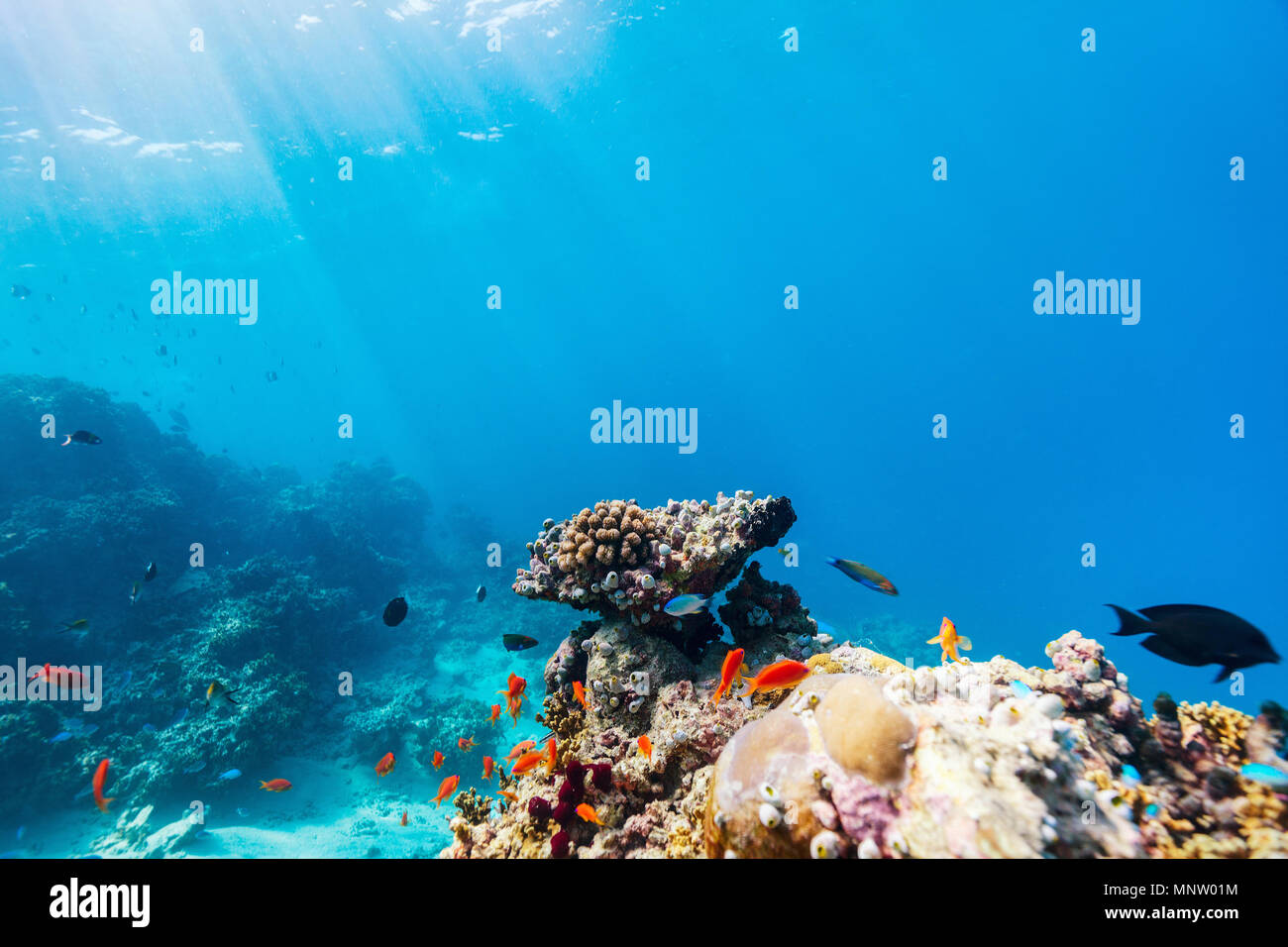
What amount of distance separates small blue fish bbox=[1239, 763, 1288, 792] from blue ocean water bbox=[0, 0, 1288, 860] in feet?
57.7

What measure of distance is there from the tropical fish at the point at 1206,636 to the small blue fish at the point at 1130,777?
2.62ft

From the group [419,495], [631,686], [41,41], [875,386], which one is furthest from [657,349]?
[631,686]

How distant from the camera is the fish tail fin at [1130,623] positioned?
335 centimetres

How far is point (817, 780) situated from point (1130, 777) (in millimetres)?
2288

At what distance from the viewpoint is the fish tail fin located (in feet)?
11.0

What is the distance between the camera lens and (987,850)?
205cm

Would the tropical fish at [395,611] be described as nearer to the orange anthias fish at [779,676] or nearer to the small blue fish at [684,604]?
the small blue fish at [684,604]

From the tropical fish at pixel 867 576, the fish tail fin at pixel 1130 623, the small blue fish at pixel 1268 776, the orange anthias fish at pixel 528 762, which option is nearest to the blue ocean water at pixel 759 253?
the orange anthias fish at pixel 528 762

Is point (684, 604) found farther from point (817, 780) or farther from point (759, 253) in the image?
point (759, 253)

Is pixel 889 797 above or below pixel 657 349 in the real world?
below

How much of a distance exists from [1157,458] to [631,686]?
4390 inches

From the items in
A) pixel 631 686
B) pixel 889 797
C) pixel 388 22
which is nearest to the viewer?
pixel 889 797
